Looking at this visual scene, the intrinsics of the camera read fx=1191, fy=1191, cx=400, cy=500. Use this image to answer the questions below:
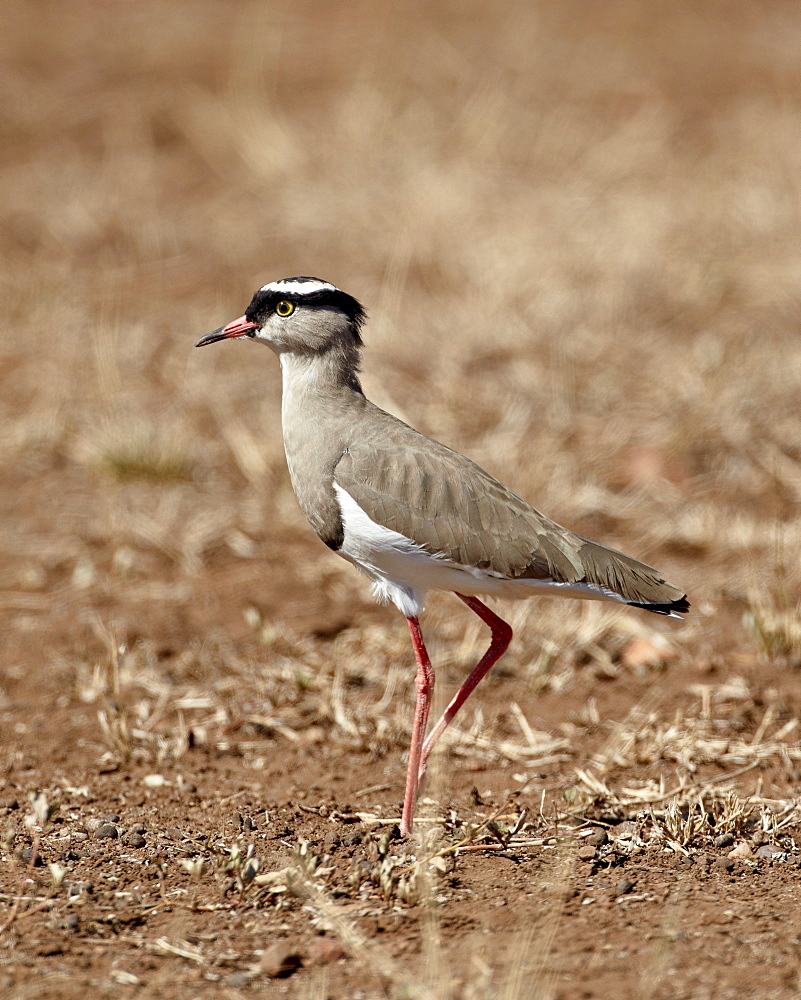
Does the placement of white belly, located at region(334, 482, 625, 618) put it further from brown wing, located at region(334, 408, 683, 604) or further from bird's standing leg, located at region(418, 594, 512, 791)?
bird's standing leg, located at region(418, 594, 512, 791)

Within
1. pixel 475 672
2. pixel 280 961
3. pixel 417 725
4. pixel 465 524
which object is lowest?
pixel 280 961

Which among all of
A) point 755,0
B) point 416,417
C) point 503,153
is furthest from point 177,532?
point 755,0

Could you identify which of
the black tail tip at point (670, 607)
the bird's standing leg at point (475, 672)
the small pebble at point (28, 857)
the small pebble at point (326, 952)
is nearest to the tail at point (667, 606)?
the black tail tip at point (670, 607)

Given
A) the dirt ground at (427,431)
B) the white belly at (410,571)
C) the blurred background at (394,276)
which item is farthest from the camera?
the blurred background at (394,276)

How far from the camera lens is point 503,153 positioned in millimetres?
11516

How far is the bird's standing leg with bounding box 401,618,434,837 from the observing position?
4.13 m

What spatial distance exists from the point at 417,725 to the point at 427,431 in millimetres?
3463

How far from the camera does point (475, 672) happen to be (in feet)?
14.7

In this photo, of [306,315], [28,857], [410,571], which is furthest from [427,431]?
[28,857]

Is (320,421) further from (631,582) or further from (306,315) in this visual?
(631,582)

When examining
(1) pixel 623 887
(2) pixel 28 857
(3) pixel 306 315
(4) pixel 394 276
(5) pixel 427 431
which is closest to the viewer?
(1) pixel 623 887

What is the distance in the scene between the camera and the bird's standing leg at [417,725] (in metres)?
4.13

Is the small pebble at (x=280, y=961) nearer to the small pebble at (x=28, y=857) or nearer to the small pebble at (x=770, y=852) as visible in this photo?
the small pebble at (x=28, y=857)

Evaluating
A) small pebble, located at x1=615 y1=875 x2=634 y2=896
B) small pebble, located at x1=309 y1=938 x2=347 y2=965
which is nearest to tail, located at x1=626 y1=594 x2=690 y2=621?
small pebble, located at x1=615 y1=875 x2=634 y2=896
